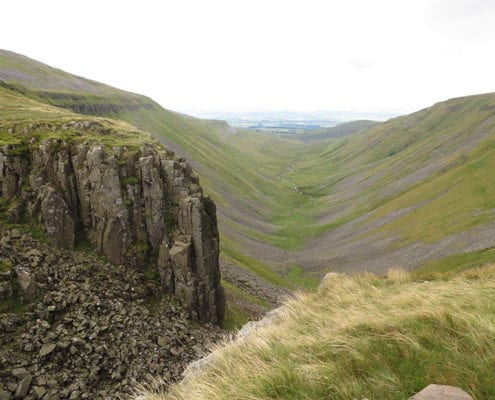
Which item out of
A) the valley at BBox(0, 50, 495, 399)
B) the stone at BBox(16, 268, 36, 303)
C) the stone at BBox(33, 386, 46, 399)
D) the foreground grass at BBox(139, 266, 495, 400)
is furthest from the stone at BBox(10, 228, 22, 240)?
the foreground grass at BBox(139, 266, 495, 400)

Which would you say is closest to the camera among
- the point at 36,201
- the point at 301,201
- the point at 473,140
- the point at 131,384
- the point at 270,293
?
the point at 131,384

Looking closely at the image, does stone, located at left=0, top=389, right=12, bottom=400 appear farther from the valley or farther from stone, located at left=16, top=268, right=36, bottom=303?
stone, located at left=16, top=268, right=36, bottom=303

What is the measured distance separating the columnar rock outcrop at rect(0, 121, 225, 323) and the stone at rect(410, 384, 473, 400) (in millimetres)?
28508

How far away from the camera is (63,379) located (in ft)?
66.0

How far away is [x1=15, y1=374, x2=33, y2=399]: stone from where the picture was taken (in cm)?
1822

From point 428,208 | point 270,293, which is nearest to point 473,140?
point 428,208

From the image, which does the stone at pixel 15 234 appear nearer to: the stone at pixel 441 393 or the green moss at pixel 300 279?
the stone at pixel 441 393

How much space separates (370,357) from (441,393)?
7.12 ft

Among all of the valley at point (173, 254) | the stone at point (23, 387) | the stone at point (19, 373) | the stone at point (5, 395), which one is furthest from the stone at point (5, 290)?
the stone at point (5, 395)

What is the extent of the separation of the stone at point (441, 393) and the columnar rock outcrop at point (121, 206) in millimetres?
28508

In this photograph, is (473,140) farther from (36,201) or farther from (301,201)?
(36,201)

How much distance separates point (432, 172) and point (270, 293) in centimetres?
9819

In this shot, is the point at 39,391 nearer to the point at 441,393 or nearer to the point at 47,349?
the point at 47,349

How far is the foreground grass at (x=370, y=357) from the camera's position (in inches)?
265
